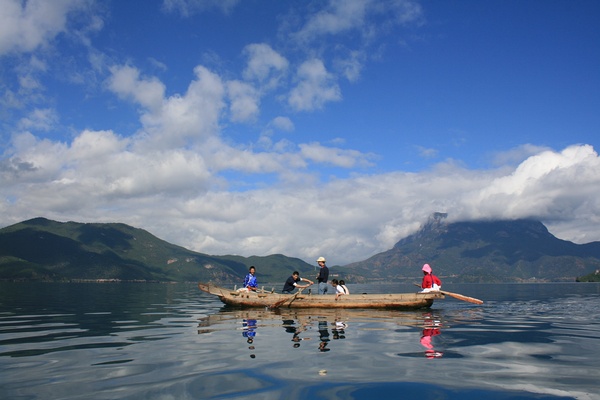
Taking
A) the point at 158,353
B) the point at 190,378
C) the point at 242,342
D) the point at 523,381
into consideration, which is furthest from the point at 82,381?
the point at 523,381

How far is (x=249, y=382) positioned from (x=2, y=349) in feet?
31.4

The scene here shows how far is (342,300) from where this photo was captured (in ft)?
93.4

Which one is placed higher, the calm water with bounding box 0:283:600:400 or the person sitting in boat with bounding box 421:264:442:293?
the person sitting in boat with bounding box 421:264:442:293

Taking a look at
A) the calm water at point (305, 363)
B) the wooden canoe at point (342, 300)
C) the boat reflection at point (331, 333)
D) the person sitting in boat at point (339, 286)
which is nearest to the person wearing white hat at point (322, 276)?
the person sitting in boat at point (339, 286)

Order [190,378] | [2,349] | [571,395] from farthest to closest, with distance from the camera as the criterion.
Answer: [2,349] < [190,378] < [571,395]

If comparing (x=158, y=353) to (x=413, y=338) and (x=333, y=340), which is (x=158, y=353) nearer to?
(x=333, y=340)

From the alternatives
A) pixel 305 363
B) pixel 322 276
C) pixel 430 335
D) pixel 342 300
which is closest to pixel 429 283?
pixel 342 300

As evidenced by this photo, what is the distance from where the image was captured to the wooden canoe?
2758cm

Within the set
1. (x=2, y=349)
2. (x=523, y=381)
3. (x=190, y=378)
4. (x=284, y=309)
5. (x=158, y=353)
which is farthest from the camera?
(x=284, y=309)

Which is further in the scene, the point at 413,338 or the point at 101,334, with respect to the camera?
the point at 101,334

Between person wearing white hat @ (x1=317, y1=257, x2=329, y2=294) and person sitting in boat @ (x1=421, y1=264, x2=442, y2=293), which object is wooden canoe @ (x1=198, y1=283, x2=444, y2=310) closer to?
person sitting in boat @ (x1=421, y1=264, x2=442, y2=293)

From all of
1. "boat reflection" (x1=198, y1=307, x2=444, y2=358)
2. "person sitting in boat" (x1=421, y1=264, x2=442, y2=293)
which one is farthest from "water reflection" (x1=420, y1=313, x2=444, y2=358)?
"person sitting in boat" (x1=421, y1=264, x2=442, y2=293)

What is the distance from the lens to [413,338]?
14000mm

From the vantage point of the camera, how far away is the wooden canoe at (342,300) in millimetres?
27578
